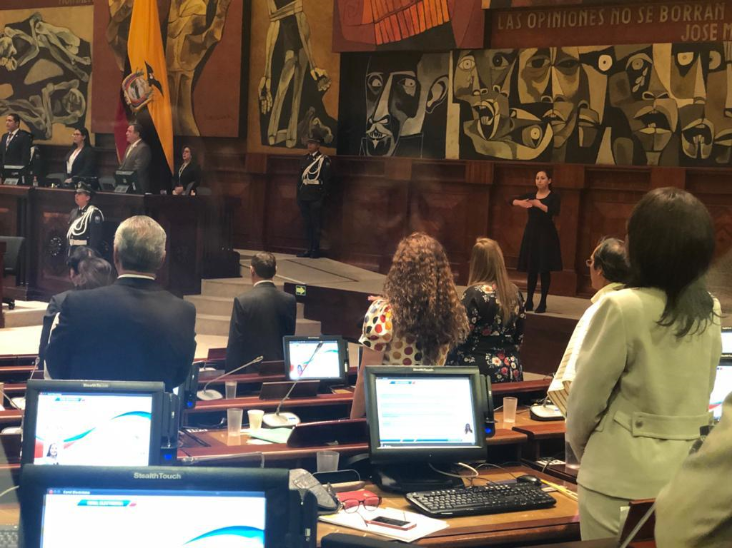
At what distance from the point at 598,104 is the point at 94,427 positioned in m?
8.63

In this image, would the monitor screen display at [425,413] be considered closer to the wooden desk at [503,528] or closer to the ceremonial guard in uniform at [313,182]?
the wooden desk at [503,528]

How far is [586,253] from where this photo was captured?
1060 cm

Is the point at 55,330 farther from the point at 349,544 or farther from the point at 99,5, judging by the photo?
the point at 99,5

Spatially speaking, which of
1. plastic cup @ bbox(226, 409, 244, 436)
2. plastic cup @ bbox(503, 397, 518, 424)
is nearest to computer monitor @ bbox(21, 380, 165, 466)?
plastic cup @ bbox(226, 409, 244, 436)

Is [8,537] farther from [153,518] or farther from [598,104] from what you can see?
[598,104]

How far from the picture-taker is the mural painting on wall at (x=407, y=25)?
1102 cm

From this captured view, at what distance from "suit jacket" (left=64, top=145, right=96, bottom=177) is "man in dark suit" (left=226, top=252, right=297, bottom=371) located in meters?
6.52

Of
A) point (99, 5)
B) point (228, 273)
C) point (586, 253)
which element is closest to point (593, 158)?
point (586, 253)

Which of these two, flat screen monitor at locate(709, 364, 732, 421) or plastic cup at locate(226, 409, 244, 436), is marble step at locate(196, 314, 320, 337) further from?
flat screen monitor at locate(709, 364, 732, 421)

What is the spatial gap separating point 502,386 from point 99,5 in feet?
37.7

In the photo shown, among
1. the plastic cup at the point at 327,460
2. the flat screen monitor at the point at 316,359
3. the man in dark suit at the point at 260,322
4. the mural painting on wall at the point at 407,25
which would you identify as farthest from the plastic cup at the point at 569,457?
the mural painting on wall at the point at 407,25

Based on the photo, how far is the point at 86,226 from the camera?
9.79 metres

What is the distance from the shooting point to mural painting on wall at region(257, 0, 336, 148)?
12469 millimetres

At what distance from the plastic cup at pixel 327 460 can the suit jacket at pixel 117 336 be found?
23.4 inches
